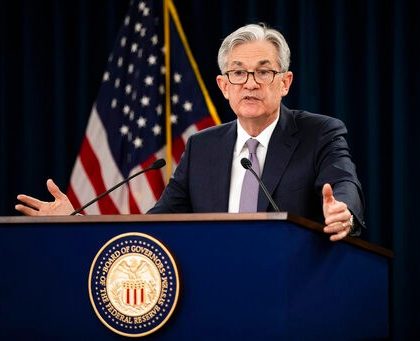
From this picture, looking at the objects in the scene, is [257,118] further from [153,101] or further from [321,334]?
[153,101]

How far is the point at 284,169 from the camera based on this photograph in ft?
10.1

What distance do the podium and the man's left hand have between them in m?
0.05

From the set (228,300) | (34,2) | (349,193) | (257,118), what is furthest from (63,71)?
(228,300)

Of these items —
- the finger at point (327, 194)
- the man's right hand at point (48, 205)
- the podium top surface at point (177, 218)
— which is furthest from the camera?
the man's right hand at point (48, 205)

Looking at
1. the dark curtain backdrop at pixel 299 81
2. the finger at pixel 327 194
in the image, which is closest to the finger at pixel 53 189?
the finger at pixel 327 194

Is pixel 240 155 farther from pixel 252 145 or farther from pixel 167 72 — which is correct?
pixel 167 72

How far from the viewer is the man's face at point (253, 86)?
3211 millimetres

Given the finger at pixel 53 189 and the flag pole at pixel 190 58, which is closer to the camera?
the finger at pixel 53 189

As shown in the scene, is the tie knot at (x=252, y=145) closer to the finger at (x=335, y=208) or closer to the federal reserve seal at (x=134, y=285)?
the finger at (x=335, y=208)

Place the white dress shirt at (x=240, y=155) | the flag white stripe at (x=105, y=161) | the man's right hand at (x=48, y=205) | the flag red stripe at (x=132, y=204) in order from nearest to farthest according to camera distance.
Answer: the man's right hand at (x=48, y=205)
the white dress shirt at (x=240, y=155)
the flag red stripe at (x=132, y=204)
the flag white stripe at (x=105, y=161)

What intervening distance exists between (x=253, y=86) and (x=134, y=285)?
1141 millimetres

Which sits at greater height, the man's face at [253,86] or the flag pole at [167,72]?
the flag pole at [167,72]

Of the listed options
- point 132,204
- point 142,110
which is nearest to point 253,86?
point 132,204

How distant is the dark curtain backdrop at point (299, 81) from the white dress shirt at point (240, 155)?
2063 millimetres
